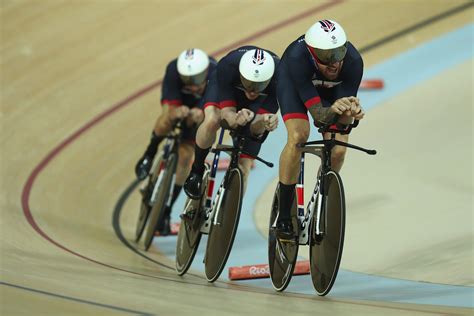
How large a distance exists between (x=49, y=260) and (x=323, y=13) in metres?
5.83

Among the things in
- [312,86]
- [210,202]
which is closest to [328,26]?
[312,86]

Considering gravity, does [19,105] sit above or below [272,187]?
above

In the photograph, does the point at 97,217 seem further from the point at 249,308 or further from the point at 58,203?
the point at 249,308

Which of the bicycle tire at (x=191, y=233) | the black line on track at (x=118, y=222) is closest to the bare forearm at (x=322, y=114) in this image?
the bicycle tire at (x=191, y=233)

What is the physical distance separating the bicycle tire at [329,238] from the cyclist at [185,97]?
1.96 m

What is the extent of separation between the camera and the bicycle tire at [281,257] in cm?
493

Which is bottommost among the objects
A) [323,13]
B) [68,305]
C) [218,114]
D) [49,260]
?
[68,305]

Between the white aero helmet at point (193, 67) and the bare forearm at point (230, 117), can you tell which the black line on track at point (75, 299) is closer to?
the bare forearm at point (230, 117)

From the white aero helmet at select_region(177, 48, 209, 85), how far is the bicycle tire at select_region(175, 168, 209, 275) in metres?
0.96

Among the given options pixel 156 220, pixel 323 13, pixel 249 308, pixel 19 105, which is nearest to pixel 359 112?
pixel 249 308

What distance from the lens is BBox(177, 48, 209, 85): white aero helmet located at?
634 cm

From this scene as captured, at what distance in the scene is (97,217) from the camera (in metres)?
7.12

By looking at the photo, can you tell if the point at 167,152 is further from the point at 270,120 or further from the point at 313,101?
the point at 313,101

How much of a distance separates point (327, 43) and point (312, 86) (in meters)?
0.24
